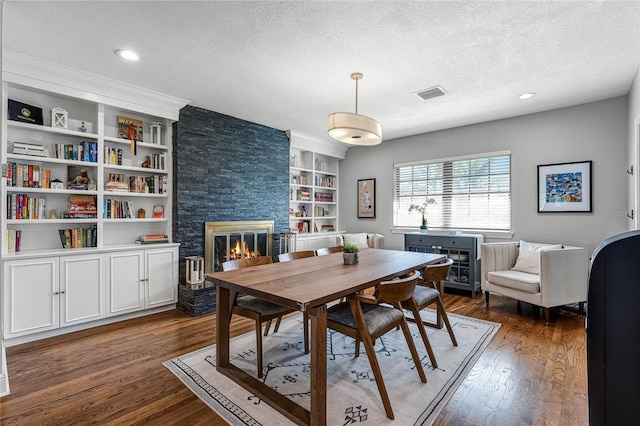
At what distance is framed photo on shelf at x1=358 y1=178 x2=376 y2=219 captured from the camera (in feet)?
20.1

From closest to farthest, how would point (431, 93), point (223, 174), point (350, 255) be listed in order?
1. point (350, 255)
2. point (431, 93)
3. point (223, 174)

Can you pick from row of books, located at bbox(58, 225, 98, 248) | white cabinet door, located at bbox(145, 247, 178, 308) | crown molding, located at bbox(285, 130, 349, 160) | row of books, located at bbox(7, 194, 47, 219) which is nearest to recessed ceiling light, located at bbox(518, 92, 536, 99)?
crown molding, located at bbox(285, 130, 349, 160)

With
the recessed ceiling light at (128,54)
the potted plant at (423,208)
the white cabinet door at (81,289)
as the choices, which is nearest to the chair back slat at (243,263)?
the white cabinet door at (81,289)

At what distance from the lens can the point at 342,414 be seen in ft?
5.97

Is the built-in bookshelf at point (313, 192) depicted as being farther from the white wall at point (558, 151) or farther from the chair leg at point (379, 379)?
the chair leg at point (379, 379)

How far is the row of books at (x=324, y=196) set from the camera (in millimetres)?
6323

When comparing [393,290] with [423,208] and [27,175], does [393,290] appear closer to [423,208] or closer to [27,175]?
[27,175]

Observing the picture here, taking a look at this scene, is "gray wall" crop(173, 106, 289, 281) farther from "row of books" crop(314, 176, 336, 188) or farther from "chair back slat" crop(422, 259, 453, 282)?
"chair back slat" crop(422, 259, 453, 282)

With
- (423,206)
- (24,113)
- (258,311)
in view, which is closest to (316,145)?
(423,206)

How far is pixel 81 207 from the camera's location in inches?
131

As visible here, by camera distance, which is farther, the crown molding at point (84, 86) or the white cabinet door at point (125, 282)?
the white cabinet door at point (125, 282)

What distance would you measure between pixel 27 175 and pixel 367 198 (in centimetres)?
496

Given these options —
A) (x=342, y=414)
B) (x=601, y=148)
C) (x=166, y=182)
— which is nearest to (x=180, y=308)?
(x=166, y=182)

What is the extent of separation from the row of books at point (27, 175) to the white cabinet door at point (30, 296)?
2.43 ft
